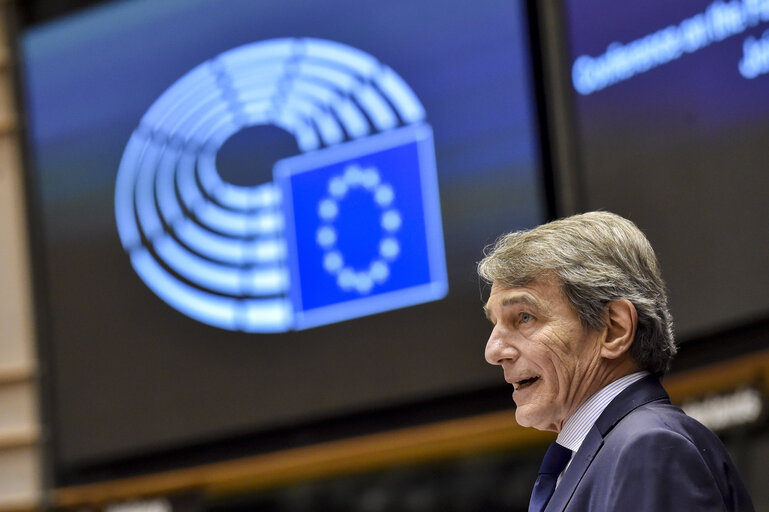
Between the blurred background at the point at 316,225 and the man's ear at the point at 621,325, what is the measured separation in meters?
1.44

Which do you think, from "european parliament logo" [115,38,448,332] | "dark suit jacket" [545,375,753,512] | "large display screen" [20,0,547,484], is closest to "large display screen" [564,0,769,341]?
"large display screen" [20,0,547,484]

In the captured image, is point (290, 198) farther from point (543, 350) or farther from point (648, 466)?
point (648, 466)

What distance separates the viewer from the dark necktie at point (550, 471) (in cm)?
159

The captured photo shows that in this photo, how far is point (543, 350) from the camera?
1.62 meters

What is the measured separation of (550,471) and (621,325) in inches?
9.2

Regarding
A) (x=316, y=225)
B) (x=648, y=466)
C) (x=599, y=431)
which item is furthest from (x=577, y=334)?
(x=316, y=225)

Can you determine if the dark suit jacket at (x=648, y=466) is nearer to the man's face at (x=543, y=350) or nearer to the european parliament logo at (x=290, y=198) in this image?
the man's face at (x=543, y=350)

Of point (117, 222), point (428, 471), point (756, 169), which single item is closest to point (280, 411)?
point (428, 471)

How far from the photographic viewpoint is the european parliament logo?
384 centimetres

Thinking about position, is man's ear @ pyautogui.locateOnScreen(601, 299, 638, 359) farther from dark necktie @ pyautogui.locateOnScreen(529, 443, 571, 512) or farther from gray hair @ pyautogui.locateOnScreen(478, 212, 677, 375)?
dark necktie @ pyautogui.locateOnScreen(529, 443, 571, 512)

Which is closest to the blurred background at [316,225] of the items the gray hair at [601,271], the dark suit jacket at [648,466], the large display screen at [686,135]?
the large display screen at [686,135]

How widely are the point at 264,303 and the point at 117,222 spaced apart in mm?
754

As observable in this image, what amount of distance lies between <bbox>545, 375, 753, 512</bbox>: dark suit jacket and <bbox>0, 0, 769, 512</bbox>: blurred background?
60.7 inches

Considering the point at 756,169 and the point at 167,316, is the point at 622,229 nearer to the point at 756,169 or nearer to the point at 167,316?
the point at 756,169
